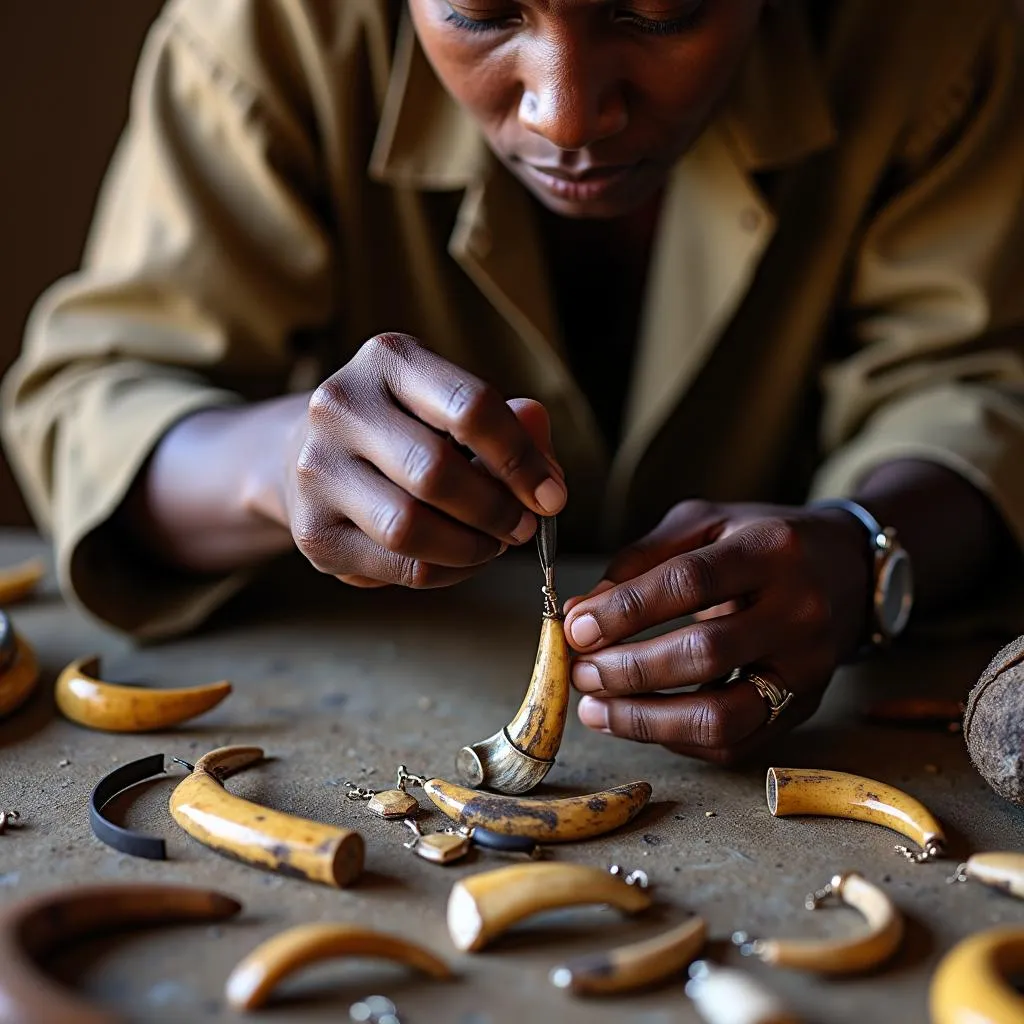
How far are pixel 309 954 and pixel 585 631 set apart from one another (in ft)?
1.14

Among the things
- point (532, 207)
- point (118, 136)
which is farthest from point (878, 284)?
point (118, 136)

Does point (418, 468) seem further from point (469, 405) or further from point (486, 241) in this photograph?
point (486, 241)

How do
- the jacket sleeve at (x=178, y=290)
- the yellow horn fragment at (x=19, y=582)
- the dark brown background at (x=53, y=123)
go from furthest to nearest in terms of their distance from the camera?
the dark brown background at (x=53, y=123)
the yellow horn fragment at (x=19, y=582)
the jacket sleeve at (x=178, y=290)

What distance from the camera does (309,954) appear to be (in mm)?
678

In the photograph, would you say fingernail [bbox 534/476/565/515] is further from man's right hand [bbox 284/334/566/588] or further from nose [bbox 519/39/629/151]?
nose [bbox 519/39/629/151]

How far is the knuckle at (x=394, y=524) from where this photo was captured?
860 millimetres

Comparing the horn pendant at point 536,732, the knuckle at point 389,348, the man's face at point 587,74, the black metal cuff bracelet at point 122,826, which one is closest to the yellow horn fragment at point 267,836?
the black metal cuff bracelet at point 122,826

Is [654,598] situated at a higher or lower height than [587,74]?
lower

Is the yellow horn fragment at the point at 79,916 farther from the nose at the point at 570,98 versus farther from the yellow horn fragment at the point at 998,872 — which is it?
the nose at the point at 570,98

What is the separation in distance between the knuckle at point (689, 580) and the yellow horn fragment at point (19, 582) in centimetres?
84

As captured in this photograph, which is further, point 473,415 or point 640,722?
point 640,722

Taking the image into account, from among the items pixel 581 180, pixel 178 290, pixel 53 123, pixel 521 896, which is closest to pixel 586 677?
pixel 521 896

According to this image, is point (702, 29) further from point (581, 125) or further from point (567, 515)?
point (567, 515)

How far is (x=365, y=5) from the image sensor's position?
127cm
